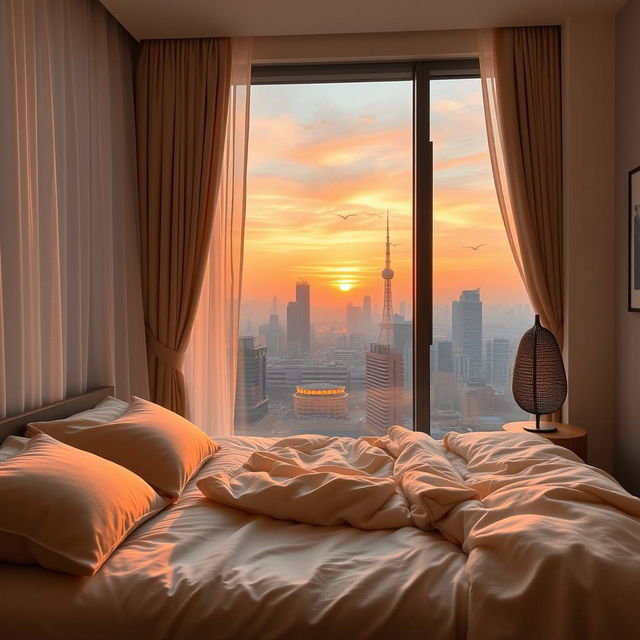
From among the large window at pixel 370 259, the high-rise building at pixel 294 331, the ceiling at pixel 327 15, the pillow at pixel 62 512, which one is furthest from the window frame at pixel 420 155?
the pillow at pixel 62 512

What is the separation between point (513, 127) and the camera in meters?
3.55

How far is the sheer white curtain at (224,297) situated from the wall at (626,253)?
2037 millimetres

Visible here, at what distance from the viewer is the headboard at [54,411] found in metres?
2.23

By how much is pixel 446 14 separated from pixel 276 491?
8.79 feet

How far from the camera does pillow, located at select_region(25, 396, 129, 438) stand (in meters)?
2.26

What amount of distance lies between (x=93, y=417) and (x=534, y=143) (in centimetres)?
273

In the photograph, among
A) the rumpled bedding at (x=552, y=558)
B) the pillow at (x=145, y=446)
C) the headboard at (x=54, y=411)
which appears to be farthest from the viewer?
the headboard at (x=54, y=411)

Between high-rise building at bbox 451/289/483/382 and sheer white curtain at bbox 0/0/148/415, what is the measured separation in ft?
6.10

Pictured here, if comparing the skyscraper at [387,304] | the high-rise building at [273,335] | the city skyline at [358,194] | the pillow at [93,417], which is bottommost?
the pillow at [93,417]

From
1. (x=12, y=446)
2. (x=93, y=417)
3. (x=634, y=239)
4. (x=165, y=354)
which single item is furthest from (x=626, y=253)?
(x=12, y=446)

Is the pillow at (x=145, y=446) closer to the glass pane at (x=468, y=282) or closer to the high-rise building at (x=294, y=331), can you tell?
the high-rise building at (x=294, y=331)

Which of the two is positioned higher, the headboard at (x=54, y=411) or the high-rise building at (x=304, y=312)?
the high-rise building at (x=304, y=312)

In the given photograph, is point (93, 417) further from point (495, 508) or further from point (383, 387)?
point (383, 387)

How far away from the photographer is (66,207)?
2.92 metres
